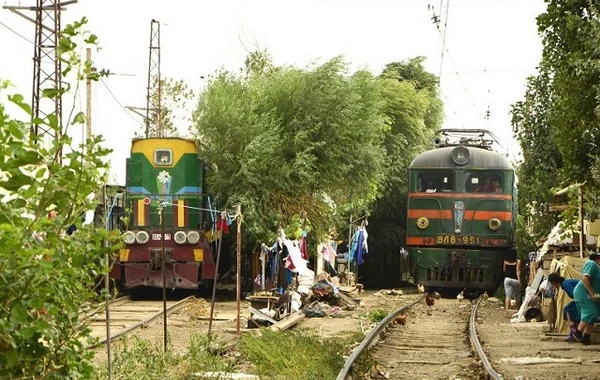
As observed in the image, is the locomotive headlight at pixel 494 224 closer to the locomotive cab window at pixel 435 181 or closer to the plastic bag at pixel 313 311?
the locomotive cab window at pixel 435 181

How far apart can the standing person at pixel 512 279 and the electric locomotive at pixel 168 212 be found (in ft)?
21.9

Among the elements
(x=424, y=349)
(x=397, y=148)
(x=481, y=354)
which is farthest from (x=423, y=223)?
(x=481, y=354)

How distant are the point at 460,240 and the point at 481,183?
162 cm

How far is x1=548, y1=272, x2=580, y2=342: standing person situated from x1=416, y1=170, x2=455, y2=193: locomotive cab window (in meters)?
11.7

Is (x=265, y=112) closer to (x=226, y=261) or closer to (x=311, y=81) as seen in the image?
(x=311, y=81)

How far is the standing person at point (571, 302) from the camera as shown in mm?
15831

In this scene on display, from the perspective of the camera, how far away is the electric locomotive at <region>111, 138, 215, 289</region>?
82.6 feet

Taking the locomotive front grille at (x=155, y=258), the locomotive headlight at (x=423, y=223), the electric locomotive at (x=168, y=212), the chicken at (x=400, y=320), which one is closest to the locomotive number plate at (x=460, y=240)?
the locomotive headlight at (x=423, y=223)

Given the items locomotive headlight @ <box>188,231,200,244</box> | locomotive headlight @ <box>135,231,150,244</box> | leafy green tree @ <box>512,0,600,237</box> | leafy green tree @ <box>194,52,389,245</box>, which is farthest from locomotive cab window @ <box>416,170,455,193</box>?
leafy green tree @ <box>512,0,600,237</box>

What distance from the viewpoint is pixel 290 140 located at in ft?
90.9

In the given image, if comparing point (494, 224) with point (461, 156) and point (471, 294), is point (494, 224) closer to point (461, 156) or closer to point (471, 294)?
point (461, 156)

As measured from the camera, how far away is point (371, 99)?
29.7 m

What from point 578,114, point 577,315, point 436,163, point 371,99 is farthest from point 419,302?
point 578,114

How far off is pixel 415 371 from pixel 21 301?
7976 millimetres
